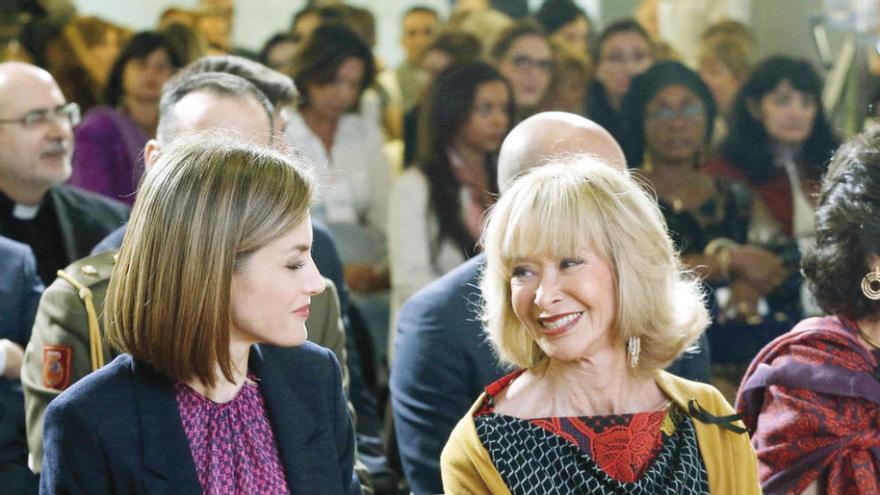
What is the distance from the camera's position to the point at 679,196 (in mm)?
5102

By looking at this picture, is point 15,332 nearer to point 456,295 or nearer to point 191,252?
point 456,295

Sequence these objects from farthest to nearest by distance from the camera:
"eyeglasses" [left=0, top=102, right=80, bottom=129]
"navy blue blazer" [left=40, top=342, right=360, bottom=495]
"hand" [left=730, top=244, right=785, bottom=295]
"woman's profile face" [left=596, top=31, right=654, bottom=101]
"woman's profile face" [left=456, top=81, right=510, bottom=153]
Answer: "woman's profile face" [left=596, top=31, right=654, bottom=101] → "woman's profile face" [left=456, top=81, right=510, bottom=153] → "hand" [left=730, top=244, right=785, bottom=295] → "eyeglasses" [left=0, top=102, right=80, bottom=129] → "navy blue blazer" [left=40, top=342, right=360, bottom=495]

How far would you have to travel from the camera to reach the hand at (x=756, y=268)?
16.7 ft

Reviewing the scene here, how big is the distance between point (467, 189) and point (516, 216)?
2.63 metres

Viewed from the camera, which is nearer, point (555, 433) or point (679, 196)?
point (555, 433)

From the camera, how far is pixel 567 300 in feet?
8.19

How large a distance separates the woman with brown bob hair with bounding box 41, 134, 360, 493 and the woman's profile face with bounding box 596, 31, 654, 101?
144 inches

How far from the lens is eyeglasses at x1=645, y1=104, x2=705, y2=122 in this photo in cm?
536

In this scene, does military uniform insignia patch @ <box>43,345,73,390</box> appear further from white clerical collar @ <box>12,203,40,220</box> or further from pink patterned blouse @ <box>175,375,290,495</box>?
white clerical collar @ <box>12,203,40,220</box>

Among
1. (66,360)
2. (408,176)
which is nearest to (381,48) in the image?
(408,176)

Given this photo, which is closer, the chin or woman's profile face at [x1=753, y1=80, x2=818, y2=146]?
the chin

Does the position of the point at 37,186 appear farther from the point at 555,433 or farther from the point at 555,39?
the point at 555,39

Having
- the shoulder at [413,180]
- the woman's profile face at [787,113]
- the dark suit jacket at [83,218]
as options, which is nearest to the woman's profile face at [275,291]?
the dark suit jacket at [83,218]

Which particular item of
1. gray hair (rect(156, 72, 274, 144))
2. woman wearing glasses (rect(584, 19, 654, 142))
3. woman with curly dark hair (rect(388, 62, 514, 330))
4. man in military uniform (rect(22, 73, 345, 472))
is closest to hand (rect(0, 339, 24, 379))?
man in military uniform (rect(22, 73, 345, 472))
